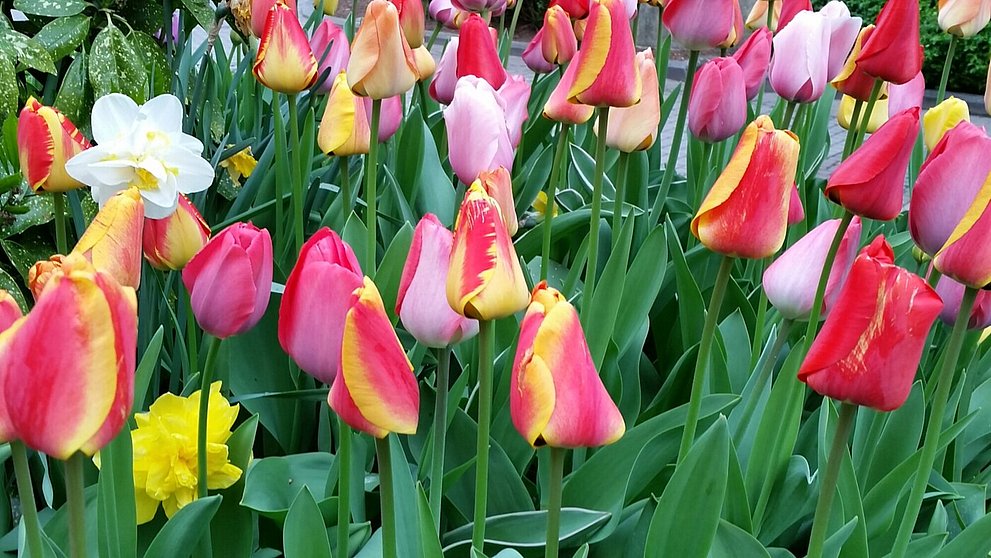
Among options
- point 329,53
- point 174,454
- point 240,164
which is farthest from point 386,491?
point 240,164

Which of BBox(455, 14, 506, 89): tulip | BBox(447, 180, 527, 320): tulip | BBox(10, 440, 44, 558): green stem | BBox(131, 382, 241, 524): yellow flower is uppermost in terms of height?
BBox(455, 14, 506, 89): tulip

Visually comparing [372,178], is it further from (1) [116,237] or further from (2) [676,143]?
(2) [676,143]

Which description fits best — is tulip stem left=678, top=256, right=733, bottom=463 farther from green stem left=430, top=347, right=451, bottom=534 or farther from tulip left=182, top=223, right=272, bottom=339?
tulip left=182, top=223, right=272, bottom=339

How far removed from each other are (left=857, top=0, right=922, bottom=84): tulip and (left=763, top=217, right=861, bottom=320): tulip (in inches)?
12.5

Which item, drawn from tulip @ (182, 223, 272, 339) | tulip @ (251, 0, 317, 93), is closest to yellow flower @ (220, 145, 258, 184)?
tulip @ (251, 0, 317, 93)

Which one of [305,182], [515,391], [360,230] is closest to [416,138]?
[305,182]

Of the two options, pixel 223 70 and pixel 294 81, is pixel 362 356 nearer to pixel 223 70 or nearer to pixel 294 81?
pixel 294 81

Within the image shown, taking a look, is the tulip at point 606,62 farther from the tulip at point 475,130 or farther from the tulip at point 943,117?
the tulip at point 943,117

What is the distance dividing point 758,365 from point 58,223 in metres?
0.88

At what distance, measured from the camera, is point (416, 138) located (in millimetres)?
1935

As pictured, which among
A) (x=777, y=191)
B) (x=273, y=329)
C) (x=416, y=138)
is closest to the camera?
(x=777, y=191)

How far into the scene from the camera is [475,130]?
46.4 inches

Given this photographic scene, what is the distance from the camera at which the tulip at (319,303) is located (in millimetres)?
757

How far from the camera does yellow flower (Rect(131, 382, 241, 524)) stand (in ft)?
3.53
